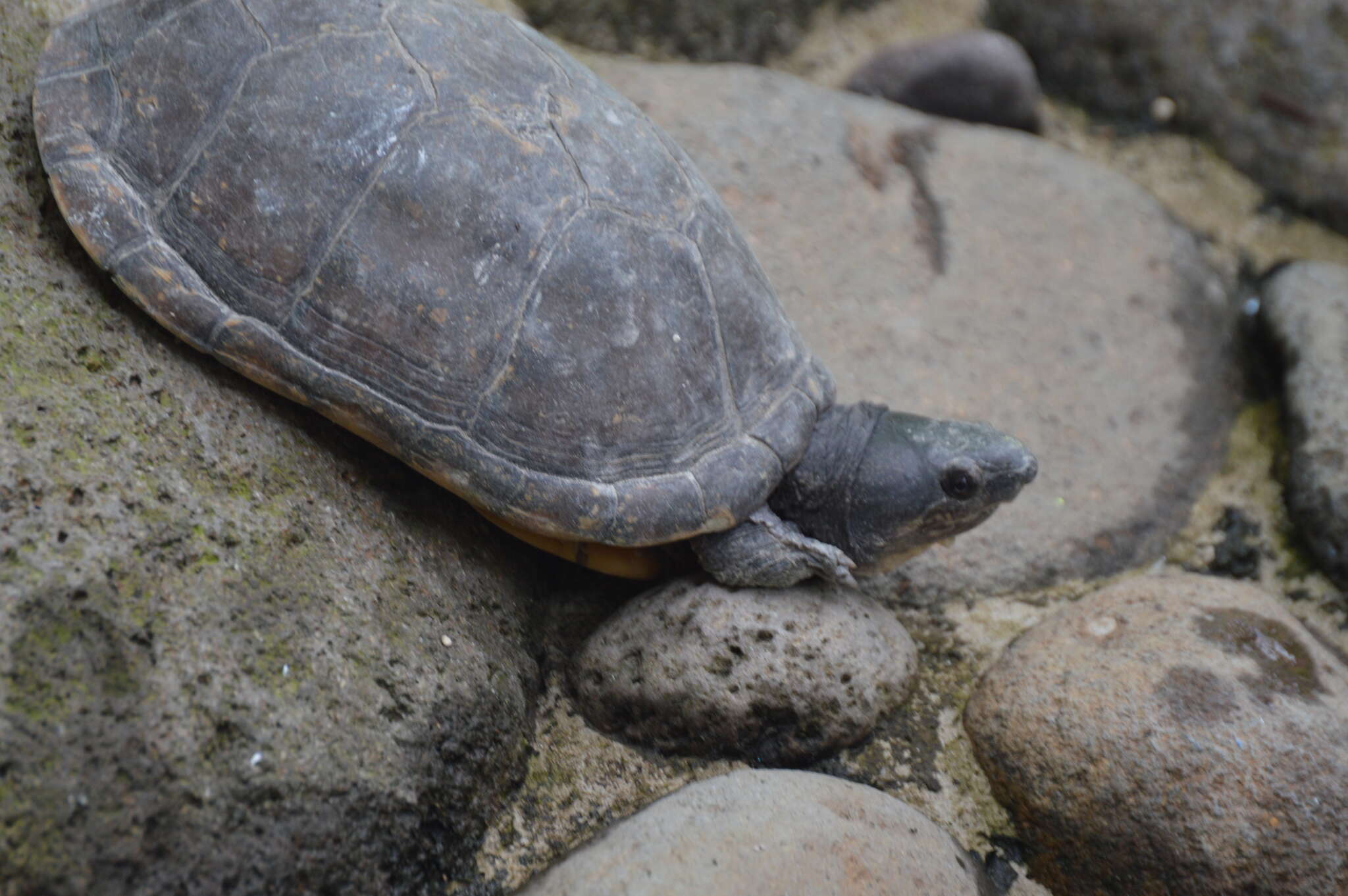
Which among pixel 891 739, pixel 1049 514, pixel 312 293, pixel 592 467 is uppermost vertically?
pixel 312 293

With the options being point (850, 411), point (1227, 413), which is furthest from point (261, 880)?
point (1227, 413)

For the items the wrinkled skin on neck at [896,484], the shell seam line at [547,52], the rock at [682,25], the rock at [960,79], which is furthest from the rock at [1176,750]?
the rock at [682,25]

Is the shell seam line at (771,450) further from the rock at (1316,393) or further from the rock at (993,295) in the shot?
the rock at (1316,393)

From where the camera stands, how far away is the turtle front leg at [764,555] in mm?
2287

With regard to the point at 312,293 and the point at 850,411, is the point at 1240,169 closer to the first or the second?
the point at 850,411

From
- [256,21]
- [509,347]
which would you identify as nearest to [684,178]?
[509,347]

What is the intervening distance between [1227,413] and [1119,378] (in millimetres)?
445

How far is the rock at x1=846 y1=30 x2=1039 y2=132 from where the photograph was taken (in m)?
4.31

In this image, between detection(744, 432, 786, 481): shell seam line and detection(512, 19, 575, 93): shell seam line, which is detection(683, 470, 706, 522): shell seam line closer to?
detection(744, 432, 786, 481): shell seam line

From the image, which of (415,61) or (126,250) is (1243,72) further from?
(126,250)

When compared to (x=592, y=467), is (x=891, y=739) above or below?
below

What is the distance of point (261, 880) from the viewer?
169cm

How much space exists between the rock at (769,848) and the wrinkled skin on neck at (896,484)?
2.05ft

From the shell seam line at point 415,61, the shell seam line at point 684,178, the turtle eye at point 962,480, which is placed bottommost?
the turtle eye at point 962,480
